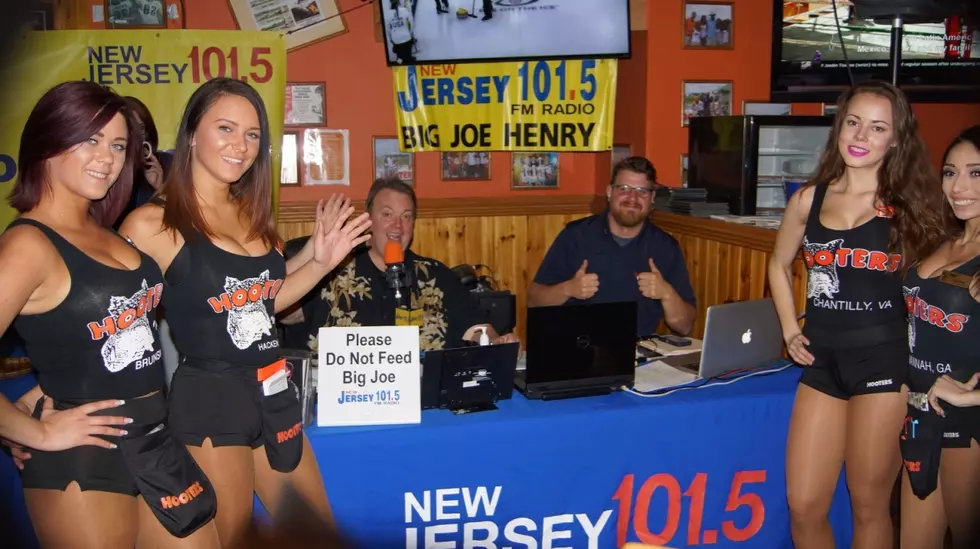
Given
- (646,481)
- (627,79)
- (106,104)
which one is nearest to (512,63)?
(627,79)

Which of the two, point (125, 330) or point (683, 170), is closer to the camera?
point (125, 330)

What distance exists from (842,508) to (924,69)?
297 centimetres

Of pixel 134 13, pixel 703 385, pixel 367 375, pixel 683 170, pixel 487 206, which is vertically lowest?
pixel 703 385

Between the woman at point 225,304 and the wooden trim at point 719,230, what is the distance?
2.24 meters

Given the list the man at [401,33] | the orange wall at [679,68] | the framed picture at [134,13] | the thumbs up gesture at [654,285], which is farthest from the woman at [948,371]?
the framed picture at [134,13]

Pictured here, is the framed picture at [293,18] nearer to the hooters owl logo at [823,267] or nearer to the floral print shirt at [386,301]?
the floral print shirt at [386,301]

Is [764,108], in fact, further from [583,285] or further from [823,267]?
[823,267]

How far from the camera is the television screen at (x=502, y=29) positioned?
4.58m

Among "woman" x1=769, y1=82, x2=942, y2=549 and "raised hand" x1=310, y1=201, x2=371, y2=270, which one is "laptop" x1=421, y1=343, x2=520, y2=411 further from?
"woman" x1=769, y1=82, x2=942, y2=549

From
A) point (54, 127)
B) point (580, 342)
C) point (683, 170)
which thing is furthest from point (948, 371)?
point (683, 170)

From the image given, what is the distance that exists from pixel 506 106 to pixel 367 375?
3.15 m

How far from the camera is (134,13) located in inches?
186

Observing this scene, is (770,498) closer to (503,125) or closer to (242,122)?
(242,122)

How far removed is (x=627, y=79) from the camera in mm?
5074
